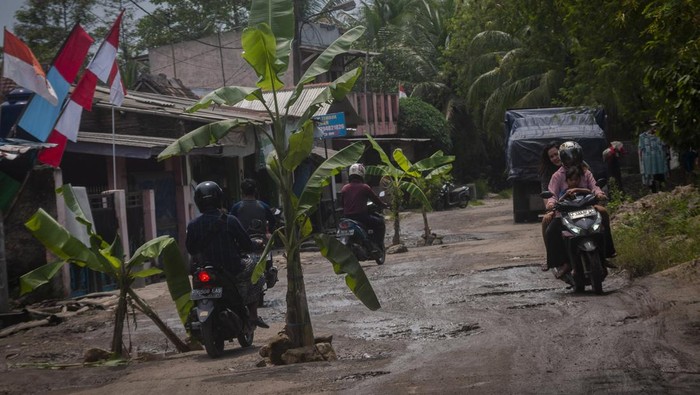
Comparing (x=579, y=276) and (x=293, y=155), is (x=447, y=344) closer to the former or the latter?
(x=293, y=155)

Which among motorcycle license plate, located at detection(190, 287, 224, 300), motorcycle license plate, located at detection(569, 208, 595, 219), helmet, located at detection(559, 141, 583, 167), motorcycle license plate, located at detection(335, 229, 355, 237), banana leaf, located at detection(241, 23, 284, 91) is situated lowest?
motorcycle license plate, located at detection(190, 287, 224, 300)

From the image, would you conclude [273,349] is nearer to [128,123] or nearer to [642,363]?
[642,363]

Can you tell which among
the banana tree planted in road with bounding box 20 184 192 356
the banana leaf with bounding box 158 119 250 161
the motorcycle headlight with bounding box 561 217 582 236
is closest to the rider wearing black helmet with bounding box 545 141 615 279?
the motorcycle headlight with bounding box 561 217 582 236

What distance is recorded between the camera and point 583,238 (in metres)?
9.96

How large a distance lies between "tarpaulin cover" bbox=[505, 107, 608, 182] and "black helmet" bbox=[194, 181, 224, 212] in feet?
50.1

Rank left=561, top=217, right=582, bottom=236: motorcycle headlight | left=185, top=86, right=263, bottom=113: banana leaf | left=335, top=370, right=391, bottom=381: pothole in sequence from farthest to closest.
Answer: left=561, top=217, right=582, bottom=236: motorcycle headlight < left=185, top=86, right=263, bottom=113: banana leaf < left=335, top=370, right=391, bottom=381: pothole

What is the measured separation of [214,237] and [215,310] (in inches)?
29.0

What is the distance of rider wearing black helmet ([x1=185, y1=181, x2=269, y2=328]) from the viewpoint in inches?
343

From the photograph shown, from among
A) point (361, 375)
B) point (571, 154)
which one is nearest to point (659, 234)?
point (571, 154)

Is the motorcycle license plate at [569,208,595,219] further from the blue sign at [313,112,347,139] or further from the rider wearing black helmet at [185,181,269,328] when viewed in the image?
the blue sign at [313,112,347,139]

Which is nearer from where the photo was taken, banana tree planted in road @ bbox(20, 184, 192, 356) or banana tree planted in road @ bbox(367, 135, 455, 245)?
banana tree planted in road @ bbox(20, 184, 192, 356)

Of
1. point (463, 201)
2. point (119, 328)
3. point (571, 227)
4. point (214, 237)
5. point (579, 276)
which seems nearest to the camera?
point (119, 328)

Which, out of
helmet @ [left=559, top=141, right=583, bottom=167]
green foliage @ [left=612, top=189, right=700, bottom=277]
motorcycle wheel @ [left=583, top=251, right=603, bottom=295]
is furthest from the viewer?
green foliage @ [left=612, top=189, right=700, bottom=277]

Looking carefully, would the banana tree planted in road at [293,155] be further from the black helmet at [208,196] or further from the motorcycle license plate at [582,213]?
the motorcycle license plate at [582,213]
